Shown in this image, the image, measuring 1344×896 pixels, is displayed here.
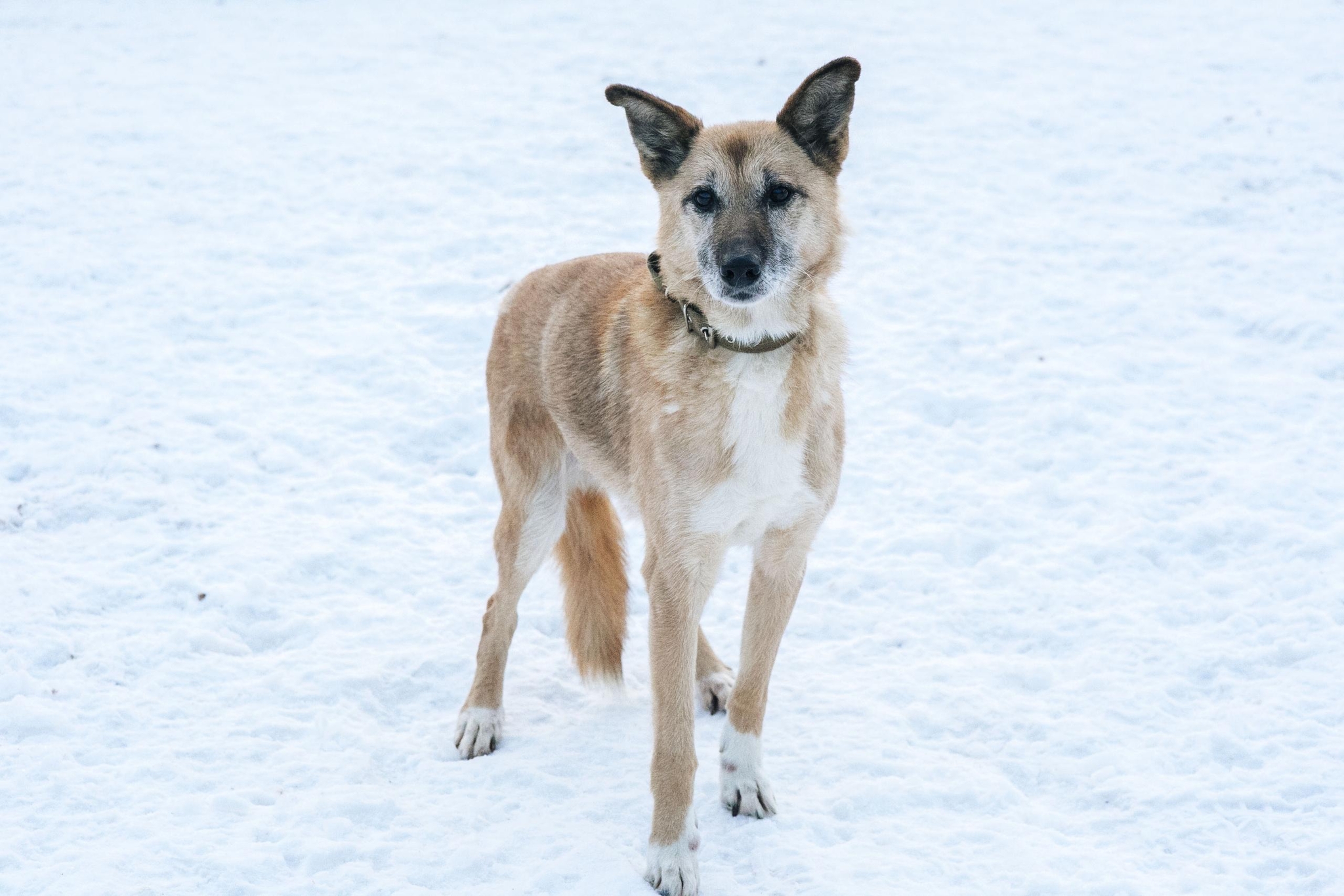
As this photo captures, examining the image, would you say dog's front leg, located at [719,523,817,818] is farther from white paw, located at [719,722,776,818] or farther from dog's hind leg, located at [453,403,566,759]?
dog's hind leg, located at [453,403,566,759]

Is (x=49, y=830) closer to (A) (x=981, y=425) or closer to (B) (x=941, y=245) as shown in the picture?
(A) (x=981, y=425)

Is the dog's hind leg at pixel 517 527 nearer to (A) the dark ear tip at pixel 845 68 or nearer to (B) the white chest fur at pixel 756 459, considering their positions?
(B) the white chest fur at pixel 756 459

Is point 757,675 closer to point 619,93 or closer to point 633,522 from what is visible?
point 633,522

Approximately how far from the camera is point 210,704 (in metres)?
3.95

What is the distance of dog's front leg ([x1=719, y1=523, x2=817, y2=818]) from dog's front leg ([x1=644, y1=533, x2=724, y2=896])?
0.26m

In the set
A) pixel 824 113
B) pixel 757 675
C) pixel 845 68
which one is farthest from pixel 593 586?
pixel 845 68

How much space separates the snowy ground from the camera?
3451mm

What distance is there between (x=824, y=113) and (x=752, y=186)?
38 centimetres

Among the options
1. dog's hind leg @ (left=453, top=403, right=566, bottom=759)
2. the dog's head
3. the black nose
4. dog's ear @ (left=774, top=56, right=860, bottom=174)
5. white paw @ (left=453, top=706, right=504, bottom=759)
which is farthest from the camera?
dog's hind leg @ (left=453, top=403, right=566, bottom=759)

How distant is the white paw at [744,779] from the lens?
3578mm

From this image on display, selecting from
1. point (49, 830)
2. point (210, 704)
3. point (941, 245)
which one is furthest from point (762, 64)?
point (49, 830)

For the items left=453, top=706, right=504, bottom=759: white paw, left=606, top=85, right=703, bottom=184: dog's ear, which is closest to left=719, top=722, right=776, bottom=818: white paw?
left=453, top=706, right=504, bottom=759: white paw

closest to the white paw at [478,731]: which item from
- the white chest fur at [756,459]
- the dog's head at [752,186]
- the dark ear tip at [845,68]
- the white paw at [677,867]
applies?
the white paw at [677,867]

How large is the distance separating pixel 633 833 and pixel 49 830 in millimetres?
1763
